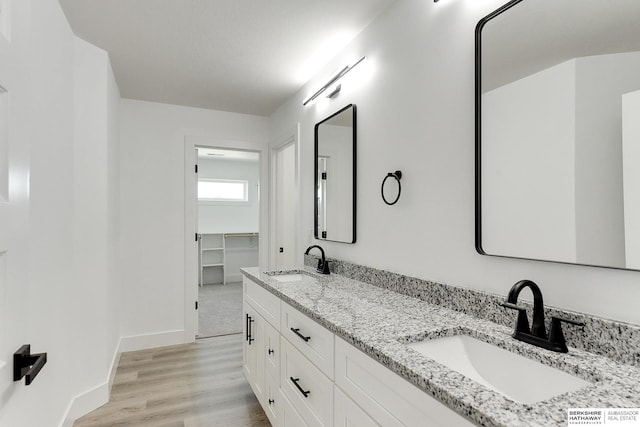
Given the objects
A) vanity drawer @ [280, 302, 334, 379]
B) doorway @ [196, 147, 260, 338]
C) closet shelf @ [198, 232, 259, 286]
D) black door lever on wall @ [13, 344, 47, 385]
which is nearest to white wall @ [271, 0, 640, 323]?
vanity drawer @ [280, 302, 334, 379]

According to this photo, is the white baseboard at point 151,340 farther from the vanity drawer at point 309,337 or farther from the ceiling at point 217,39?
the ceiling at point 217,39

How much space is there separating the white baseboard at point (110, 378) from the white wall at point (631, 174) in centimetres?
275

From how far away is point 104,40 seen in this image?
7.53 feet

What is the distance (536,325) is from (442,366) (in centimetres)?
37

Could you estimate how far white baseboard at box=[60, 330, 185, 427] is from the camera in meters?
2.20

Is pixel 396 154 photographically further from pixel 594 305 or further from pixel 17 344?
pixel 17 344

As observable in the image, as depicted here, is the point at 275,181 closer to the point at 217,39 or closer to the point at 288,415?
the point at 217,39

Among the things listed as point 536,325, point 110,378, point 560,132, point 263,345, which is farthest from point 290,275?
point 560,132

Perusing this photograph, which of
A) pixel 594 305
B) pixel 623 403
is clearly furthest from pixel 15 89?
pixel 594 305

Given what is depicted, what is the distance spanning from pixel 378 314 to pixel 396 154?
0.88 metres

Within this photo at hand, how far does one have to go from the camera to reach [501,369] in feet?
3.50

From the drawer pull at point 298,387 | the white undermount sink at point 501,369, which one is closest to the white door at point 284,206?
the drawer pull at point 298,387

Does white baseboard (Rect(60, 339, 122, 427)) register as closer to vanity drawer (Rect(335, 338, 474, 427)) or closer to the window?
vanity drawer (Rect(335, 338, 474, 427))

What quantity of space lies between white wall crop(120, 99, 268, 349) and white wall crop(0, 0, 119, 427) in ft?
1.15
